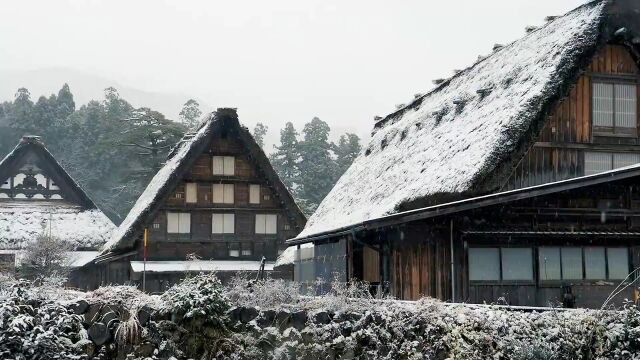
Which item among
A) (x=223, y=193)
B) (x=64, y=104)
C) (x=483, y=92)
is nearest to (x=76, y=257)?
(x=223, y=193)

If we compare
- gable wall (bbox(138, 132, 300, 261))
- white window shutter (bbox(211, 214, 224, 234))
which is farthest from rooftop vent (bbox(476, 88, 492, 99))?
white window shutter (bbox(211, 214, 224, 234))

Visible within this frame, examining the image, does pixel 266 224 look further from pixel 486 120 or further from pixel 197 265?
pixel 486 120

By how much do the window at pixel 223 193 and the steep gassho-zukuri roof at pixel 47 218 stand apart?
689 cm

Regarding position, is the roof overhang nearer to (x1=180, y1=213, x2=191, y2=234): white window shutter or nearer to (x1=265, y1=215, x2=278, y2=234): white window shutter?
(x1=180, y1=213, x2=191, y2=234): white window shutter

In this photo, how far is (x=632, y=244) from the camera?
1764 cm

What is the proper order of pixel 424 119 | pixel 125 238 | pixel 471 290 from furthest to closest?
pixel 125 238 < pixel 424 119 < pixel 471 290

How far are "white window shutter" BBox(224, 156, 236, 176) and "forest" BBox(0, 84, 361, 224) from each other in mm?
19831

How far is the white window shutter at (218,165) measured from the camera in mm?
31906

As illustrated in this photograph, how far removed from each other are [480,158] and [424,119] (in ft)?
23.6

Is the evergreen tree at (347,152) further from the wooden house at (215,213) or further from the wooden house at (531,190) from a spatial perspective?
the wooden house at (531,190)

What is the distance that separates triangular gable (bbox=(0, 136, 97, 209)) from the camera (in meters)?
35.2

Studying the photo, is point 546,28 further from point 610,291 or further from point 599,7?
point 610,291

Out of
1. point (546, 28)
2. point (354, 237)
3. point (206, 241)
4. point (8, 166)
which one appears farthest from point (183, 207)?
point (546, 28)

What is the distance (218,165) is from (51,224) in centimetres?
845
